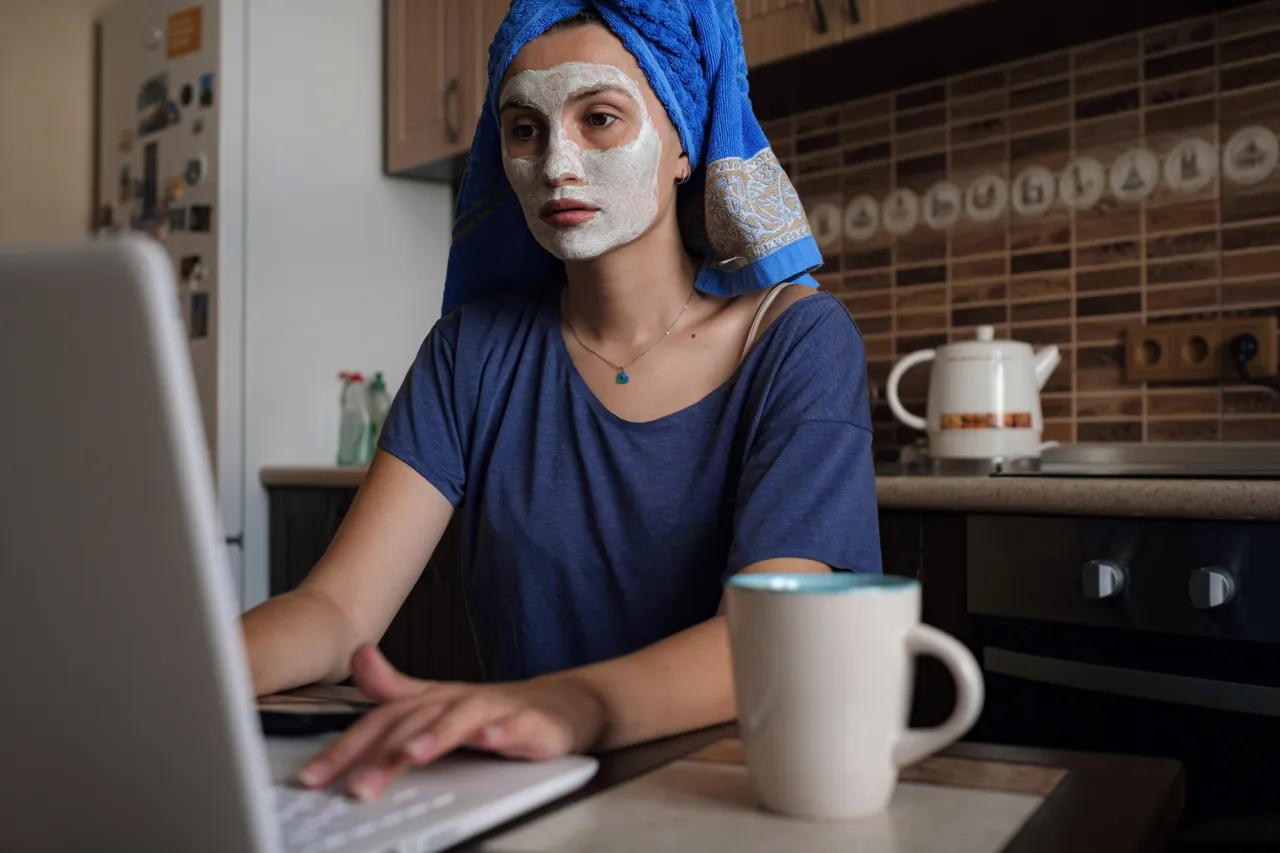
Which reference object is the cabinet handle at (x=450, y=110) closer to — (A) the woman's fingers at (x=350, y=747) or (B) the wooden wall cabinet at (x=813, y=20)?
(B) the wooden wall cabinet at (x=813, y=20)

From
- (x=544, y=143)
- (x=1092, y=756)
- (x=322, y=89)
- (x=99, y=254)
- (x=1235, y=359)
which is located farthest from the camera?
(x=322, y=89)

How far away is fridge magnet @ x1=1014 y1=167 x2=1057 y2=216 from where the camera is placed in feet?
6.49

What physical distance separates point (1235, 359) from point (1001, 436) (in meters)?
0.36

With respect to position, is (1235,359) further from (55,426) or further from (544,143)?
(55,426)

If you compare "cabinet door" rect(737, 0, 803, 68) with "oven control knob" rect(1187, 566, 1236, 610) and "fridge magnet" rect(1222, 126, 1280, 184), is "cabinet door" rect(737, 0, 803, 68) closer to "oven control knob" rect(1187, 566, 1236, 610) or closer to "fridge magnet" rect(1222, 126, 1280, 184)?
"fridge magnet" rect(1222, 126, 1280, 184)

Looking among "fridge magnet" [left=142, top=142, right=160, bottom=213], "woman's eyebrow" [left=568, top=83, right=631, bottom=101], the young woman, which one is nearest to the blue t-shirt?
the young woman

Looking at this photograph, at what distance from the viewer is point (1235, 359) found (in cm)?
175

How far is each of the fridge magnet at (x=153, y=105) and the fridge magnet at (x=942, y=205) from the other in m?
1.88

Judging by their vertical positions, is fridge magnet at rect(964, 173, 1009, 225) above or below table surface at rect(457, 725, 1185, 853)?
above

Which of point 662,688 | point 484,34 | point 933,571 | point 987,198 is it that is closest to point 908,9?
point 987,198

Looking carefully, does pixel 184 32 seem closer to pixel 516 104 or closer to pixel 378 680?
pixel 516 104

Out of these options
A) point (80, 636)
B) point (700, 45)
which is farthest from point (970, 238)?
point (80, 636)

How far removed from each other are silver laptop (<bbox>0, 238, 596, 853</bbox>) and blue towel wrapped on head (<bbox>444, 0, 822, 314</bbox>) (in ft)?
2.73

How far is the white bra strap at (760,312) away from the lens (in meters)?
1.12
